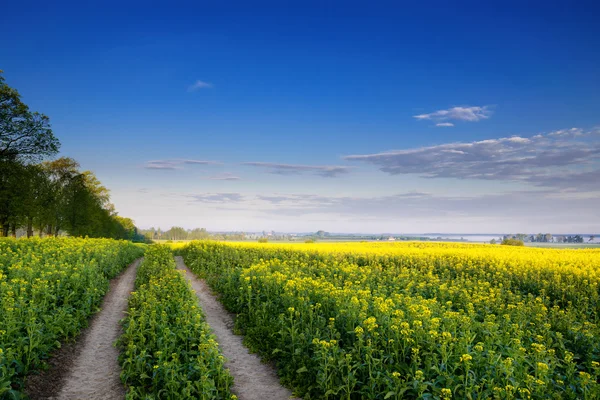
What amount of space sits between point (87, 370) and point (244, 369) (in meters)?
4.52

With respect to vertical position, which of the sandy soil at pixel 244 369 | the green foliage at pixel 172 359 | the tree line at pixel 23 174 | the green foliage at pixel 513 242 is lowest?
the sandy soil at pixel 244 369

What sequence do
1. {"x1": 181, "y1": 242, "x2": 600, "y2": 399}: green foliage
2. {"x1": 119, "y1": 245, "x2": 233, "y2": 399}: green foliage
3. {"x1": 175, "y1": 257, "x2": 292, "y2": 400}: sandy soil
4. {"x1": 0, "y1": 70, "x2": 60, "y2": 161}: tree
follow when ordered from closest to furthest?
{"x1": 181, "y1": 242, "x2": 600, "y2": 399}: green foliage
{"x1": 119, "y1": 245, "x2": 233, "y2": 399}: green foliage
{"x1": 175, "y1": 257, "x2": 292, "y2": 400}: sandy soil
{"x1": 0, "y1": 70, "x2": 60, "y2": 161}: tree

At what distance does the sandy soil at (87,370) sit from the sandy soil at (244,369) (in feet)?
9.59

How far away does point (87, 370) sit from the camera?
36.0ft

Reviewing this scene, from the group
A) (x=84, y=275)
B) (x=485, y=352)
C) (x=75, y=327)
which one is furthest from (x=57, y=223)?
(x=485, y=352)

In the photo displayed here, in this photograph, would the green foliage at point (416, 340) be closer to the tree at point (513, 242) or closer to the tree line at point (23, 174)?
the tree line at point (23, 174)

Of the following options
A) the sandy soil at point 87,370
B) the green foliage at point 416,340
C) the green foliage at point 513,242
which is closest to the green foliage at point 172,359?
the sandy soil at point 87,370

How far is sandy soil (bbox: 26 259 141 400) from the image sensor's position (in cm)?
949

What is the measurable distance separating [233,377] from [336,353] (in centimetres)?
274

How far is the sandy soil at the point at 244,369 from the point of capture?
945cm

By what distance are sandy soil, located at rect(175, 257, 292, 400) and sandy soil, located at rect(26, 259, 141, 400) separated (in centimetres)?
292

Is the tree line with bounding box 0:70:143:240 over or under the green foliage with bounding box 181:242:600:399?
over

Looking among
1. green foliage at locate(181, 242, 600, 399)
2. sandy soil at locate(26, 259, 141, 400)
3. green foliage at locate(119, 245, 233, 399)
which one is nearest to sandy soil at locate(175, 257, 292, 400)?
green foliage at locate(181, 242, 600, 399)

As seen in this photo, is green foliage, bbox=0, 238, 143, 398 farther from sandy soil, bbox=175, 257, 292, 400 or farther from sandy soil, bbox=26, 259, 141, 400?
sandy soil, bbox=175, 257, 292, 400
